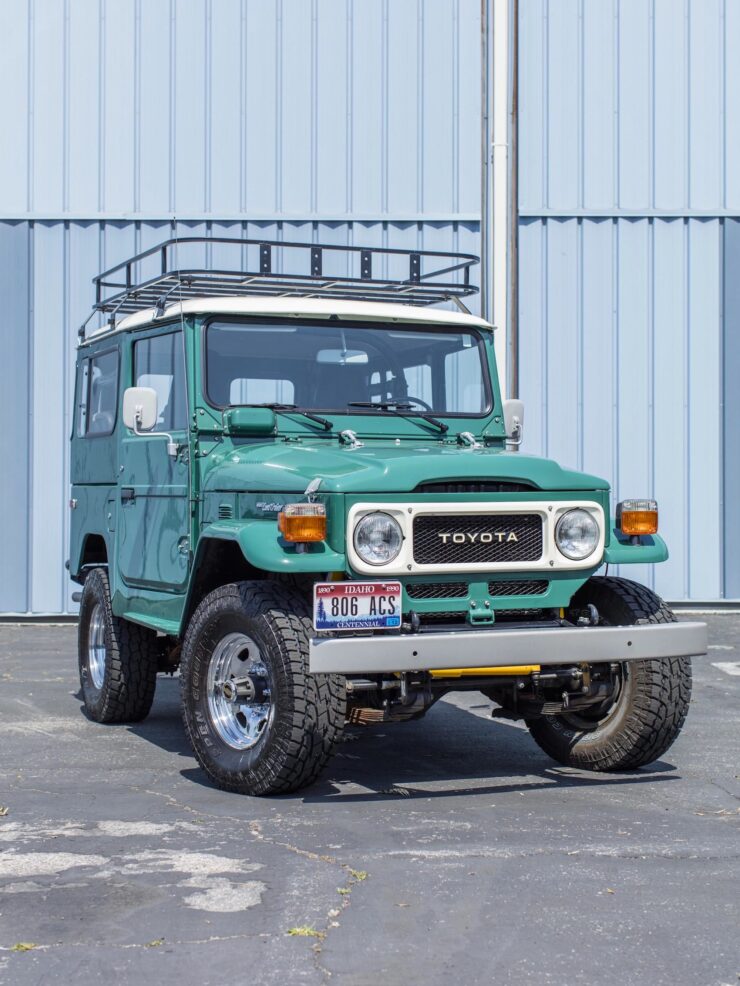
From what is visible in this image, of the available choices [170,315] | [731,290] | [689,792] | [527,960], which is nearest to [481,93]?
[731,290]

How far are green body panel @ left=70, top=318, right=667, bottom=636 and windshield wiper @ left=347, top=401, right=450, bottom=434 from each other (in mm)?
37

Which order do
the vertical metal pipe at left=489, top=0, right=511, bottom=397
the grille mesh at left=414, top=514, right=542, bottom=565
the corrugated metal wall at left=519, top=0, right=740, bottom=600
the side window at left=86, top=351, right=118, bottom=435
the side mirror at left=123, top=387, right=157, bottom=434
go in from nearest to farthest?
the grille mesh at left=414, top=514, right=542, bottom=565 < the side mirror at left=123, top=387, right=157, bottom=434 < the side window at left=86, top=351, right=118, bottom=435 < the vertical metal pipe at left=489, top=0, right=511, bottom=397 < the corrugated metal wall at left=519, top=0, right=740, bottom=600

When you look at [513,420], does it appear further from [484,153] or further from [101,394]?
[484,153]

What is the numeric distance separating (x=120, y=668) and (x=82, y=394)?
2032 millimetres

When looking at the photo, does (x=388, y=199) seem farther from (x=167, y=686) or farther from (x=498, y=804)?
(x=498, y=804)

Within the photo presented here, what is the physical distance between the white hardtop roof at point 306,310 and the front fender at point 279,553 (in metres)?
1.60

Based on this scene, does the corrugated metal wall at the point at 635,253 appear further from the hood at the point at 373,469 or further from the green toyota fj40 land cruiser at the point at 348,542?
the hood at the point at 373,469

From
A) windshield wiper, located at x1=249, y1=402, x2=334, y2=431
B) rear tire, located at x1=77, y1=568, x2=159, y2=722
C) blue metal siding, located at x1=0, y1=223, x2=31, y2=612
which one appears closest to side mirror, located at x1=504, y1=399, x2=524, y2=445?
windshield wiper, located at x1=249, y1=402, x2=334, y2=431

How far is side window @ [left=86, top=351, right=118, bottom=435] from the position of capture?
8898 millimetres

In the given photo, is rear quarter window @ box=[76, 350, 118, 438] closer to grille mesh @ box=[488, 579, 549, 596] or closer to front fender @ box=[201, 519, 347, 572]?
front fender @ box=[201, 519, 347, 572]

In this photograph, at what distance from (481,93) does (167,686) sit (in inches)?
310

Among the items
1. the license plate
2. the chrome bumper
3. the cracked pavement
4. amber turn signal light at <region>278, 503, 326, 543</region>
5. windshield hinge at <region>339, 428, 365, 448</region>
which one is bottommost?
the cracked pavement

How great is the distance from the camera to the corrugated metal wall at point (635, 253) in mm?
15766

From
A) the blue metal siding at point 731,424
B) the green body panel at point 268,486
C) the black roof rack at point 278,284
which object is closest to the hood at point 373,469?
the green body panel at point 268,486
